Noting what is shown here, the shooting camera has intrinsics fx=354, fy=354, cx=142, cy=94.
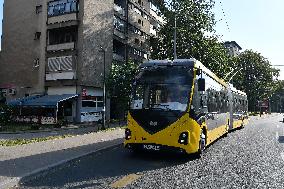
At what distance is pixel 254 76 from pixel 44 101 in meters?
70.8

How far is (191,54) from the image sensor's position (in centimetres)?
4231

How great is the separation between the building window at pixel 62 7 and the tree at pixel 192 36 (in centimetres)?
1355

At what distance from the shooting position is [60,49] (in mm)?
34125

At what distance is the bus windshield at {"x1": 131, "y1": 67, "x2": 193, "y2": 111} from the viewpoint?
1089cm

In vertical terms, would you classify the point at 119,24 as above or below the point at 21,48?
above

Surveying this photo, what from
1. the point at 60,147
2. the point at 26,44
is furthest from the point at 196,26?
the point at 60,147

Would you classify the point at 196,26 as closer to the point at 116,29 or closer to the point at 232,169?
the point at 116,29

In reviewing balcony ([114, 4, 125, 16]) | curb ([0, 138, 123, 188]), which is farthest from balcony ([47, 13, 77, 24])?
curb ([0, 138, 123, 188])

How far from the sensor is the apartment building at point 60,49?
1323 inches

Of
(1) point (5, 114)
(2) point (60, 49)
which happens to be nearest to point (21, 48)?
(2) point (60, 49)

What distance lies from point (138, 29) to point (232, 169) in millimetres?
39307

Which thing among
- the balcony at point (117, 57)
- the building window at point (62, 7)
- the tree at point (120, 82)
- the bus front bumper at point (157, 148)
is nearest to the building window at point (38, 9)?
the building window at point (62, 7)

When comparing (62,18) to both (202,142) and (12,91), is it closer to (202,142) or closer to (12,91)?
(12,91)

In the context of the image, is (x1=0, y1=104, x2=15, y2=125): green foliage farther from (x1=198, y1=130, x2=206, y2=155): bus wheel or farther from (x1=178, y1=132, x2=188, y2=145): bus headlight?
(x1=178, y1=132, x2=188, y2=145): bus headlight
